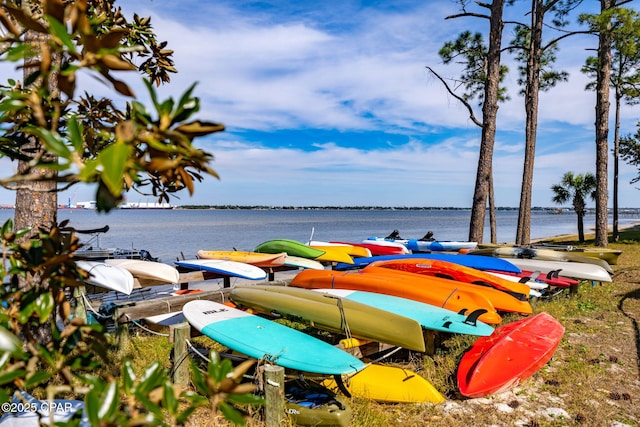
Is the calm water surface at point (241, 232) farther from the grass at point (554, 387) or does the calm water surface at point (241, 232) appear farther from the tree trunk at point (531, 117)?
the tree trunk at point (531, 117)

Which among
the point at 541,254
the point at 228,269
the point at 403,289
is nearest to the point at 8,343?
the point at 403,289

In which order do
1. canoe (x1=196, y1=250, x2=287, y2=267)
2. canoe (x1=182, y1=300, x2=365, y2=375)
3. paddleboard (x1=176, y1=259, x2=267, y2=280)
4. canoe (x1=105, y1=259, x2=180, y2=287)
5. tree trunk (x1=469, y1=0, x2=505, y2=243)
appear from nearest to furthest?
1. canoe (x1=182, y1=300, x2=365, y2=375)
2. canoe (x1=105, y1=259, x2=180, y2=287)
3. paddleboard (x1=176, y1=259, x2=267, y2=280)
4. canoe (x1=196, y1=250, x2=287, y2=267)
5. tree trunk (x1=469, y1=0, x2=505, y2=243)

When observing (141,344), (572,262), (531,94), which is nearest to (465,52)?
(531,94)

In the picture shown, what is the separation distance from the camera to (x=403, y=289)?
22.0 ft

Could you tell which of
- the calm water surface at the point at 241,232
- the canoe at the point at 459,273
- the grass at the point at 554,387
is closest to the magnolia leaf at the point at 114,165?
the calm water surface at the point at 241,232

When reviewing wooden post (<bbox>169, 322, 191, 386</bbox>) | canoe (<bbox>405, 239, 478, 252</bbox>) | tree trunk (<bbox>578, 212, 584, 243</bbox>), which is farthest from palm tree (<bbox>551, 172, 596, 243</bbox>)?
wooden post (<bbox>169, 322, 191, 386</bbox>)

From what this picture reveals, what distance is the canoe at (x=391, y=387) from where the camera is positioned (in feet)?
14.6

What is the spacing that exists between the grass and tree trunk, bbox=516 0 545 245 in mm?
7988

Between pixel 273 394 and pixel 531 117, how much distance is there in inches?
584

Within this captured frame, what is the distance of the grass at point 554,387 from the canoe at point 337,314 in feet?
2.32

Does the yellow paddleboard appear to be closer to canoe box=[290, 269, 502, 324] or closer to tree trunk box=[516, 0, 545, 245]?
canoe box=[290, 269, 502, 324]

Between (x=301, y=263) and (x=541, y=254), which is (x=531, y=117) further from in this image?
(x=301, y=263)

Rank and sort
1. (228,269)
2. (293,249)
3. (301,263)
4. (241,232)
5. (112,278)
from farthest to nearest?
(241,232) → (293,249) → (301,263) → (228,269) → (112,278)

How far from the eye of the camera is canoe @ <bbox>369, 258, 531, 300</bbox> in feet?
24.6
